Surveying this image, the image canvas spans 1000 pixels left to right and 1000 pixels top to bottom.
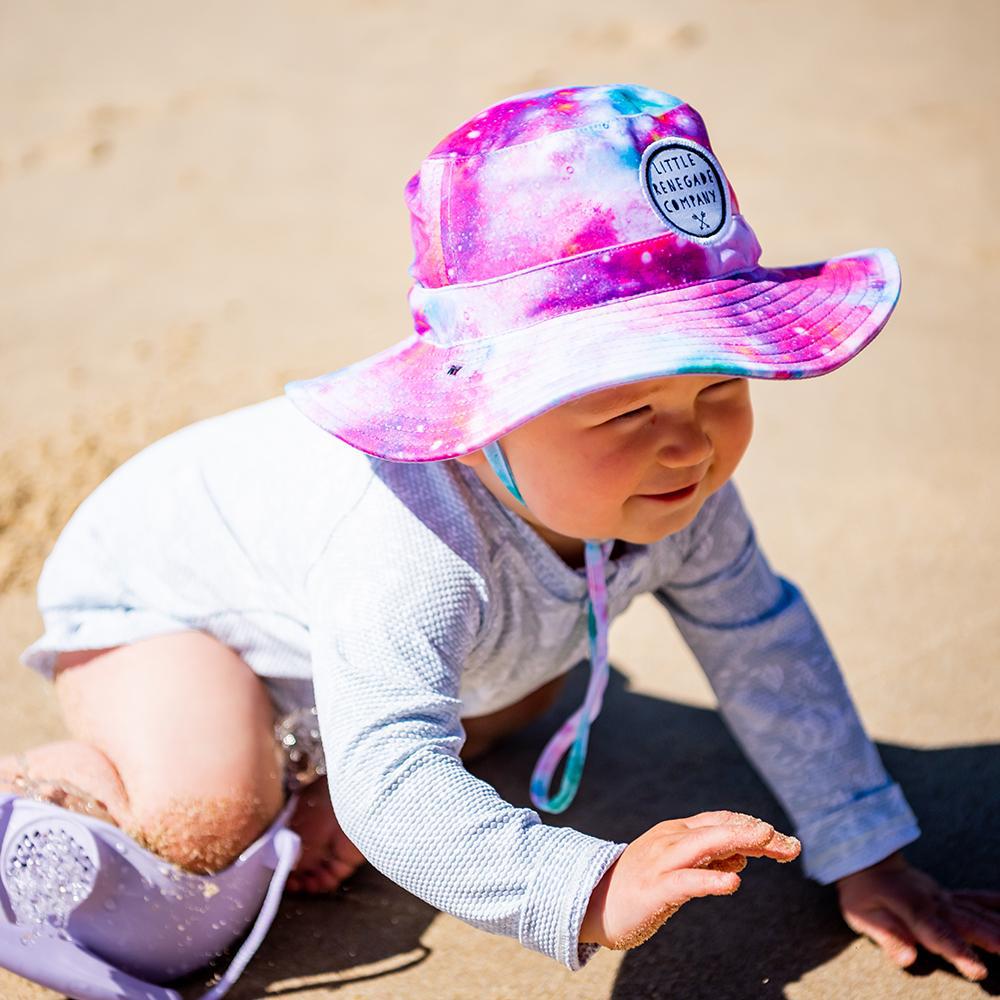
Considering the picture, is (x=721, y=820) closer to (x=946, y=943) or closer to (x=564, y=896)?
(x=564, y=896)

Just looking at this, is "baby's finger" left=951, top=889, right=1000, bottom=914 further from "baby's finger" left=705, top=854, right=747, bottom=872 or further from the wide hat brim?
the wide hat brim

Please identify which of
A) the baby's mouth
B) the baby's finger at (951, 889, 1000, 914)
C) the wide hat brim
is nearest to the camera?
the wide hat brim

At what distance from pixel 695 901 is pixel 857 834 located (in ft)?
0.62

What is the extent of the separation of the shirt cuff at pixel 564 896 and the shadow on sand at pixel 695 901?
237mm

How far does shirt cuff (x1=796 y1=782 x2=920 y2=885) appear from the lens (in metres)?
1.36

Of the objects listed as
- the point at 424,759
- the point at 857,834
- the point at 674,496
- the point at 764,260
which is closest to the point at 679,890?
the point at 424,759

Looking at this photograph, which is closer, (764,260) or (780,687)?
(780,687)

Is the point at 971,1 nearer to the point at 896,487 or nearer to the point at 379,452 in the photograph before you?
the point at 896,487

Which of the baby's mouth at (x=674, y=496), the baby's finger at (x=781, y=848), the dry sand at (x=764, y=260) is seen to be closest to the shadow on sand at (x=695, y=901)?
the dry sand at (x=764, y=260)

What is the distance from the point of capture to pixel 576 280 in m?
1.09

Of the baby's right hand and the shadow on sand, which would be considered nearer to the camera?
the baby's right hand

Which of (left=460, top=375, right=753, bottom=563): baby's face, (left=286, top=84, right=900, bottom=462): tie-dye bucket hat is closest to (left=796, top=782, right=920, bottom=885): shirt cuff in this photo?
(left=460, top=375, right=753, bottom=563): baby's face

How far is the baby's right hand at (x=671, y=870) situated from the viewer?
3.14ft

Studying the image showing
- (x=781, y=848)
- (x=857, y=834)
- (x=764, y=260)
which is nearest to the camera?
(x=781, y=848)
